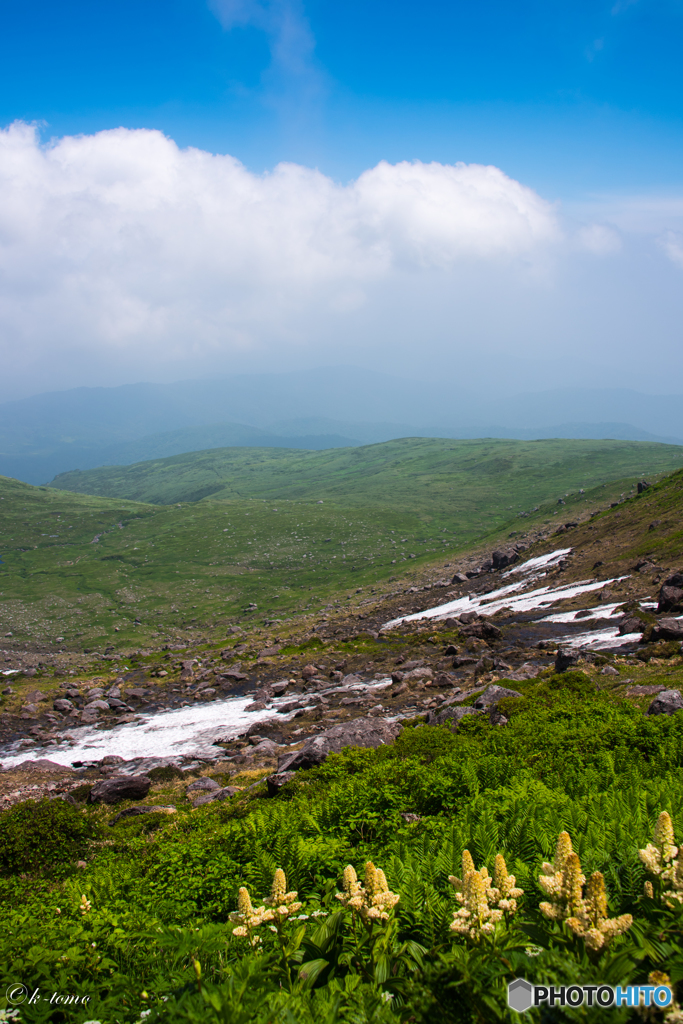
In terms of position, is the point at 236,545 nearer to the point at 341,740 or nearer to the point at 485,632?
the point at 485,632

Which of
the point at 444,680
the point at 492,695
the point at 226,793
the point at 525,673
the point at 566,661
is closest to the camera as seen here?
the point at 226,793

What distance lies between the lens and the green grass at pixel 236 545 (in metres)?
75.8

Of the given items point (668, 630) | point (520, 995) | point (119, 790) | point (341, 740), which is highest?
point (520, 995)

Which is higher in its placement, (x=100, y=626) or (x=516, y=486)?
(x=516, y=486)

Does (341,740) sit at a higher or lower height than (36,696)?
higher

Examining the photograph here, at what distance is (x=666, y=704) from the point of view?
1330cm

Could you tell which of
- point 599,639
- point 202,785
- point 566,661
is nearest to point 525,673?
point 566,661

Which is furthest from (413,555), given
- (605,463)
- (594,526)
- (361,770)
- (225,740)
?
(605,463)

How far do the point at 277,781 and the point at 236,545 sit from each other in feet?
321

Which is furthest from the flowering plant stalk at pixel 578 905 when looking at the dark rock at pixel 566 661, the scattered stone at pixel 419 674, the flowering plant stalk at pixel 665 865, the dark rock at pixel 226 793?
the scattered stone at pixel 419 674

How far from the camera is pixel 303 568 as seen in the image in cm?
9375

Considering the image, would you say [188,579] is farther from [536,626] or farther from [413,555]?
[536,626]

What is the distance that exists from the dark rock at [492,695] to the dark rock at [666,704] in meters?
4.86

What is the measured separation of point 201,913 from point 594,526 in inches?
2239
